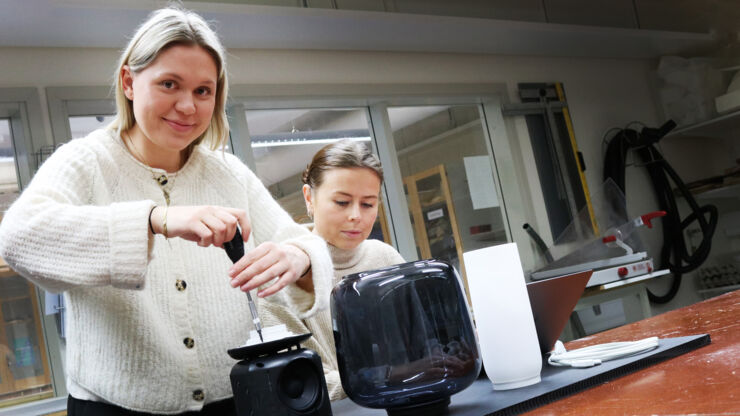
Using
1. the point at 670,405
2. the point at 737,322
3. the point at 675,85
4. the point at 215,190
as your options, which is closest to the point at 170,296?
the point at 215,190

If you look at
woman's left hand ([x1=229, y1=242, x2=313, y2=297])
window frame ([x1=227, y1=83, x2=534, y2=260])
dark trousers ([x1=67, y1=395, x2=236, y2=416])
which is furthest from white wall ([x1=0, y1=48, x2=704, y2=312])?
woman's left hand ([x1=229, y1=242, x2=313, y2=297])

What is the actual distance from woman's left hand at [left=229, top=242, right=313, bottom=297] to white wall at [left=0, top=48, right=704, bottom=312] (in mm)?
2264

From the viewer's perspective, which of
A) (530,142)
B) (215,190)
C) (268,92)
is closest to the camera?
(215,190)

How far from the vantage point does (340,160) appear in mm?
1814

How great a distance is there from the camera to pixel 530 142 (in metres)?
4.44

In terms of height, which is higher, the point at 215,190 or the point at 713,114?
the point at 713,114

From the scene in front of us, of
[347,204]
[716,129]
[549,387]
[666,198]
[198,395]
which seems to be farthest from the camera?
[716,129]

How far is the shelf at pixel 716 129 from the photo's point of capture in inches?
185

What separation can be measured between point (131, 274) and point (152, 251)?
0.17ft

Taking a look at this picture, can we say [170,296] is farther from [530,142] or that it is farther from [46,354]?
[530,142]

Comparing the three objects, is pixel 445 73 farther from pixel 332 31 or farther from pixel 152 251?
pixel 152 251

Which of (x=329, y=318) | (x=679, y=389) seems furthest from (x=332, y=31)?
(x=679, y=389)

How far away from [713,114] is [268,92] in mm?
3259

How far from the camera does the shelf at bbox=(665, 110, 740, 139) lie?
185 inches
